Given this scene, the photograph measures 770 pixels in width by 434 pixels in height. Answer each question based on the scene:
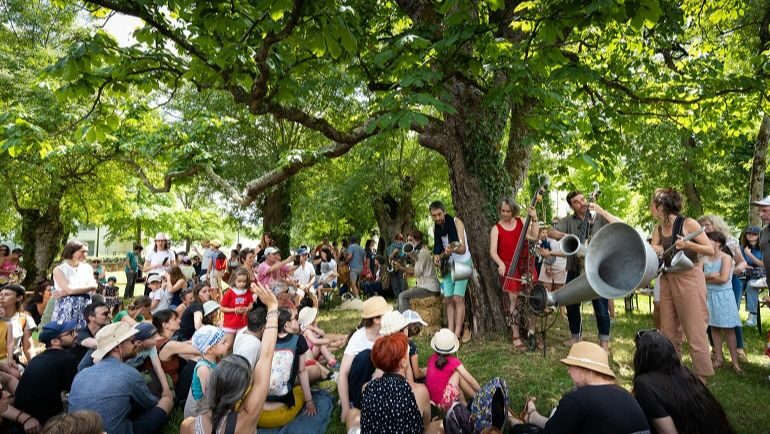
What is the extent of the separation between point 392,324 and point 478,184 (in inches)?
127

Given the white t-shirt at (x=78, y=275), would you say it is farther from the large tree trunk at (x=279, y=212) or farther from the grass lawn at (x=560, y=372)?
the large tree trunk at (x=279, y=212)

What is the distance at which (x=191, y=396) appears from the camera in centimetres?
426

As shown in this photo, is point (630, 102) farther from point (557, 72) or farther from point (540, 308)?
point (540, 308)

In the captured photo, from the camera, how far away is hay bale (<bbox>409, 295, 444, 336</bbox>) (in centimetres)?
789

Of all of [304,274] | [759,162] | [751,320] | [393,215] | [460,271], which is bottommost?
[751,320]

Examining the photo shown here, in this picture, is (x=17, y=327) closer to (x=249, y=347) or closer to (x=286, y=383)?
(x=249, y=347)

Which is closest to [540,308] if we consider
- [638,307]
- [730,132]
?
[730,132]

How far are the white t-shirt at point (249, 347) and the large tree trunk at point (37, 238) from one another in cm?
1551

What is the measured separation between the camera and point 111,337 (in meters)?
3.99

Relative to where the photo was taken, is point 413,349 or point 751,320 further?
point 751,320

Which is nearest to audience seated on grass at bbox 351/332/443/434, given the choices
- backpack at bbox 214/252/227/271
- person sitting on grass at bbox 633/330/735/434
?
person sitting on grass at bbox 633/330/735/434

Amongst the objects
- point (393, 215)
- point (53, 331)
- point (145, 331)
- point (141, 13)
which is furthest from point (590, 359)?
point (393, 215)

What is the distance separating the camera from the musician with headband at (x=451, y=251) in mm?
6527

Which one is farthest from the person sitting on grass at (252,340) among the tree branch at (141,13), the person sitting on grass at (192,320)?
the tree branch at (141,13)
